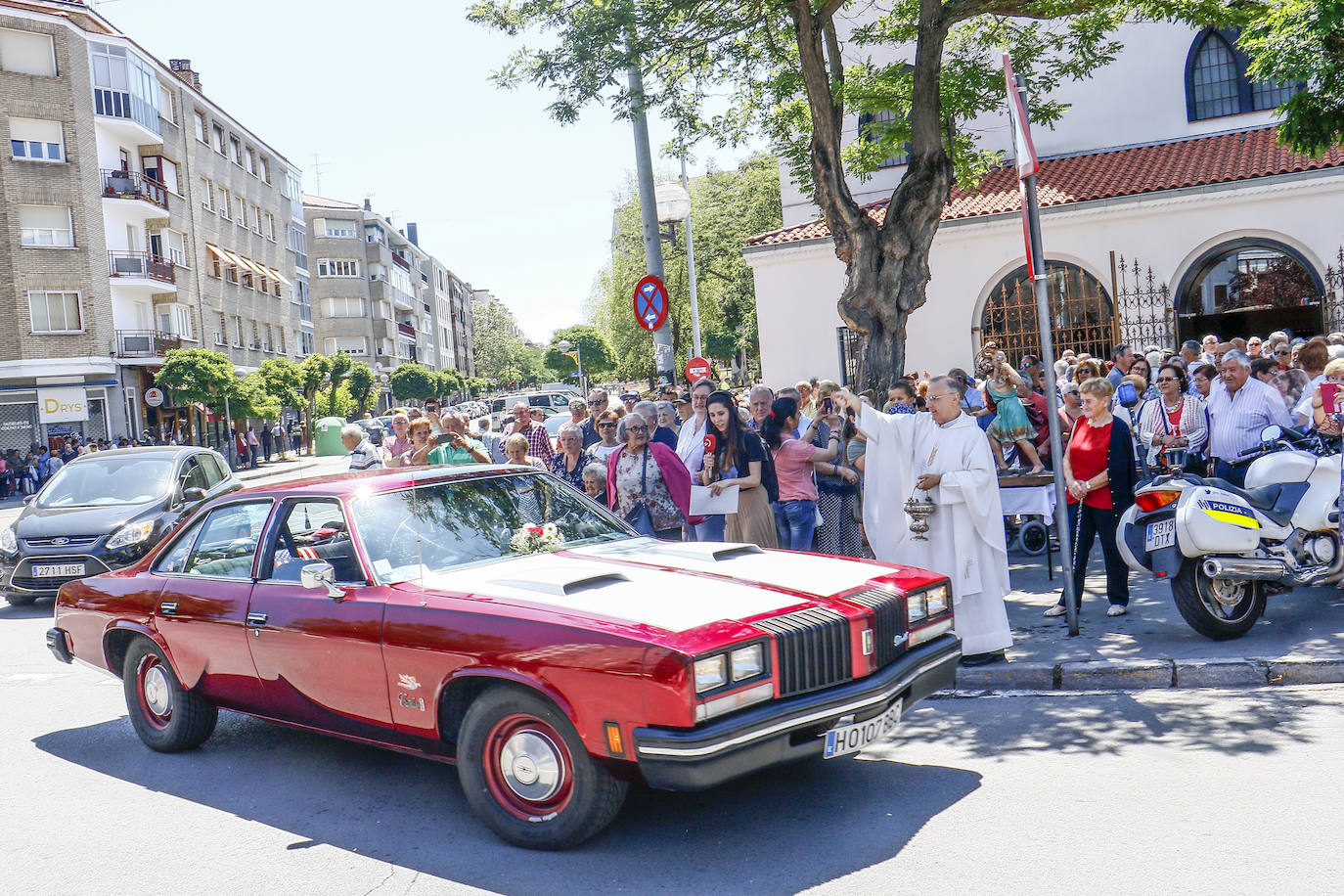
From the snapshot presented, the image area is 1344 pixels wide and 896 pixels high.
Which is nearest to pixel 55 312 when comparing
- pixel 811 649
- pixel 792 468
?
pixel 792 468

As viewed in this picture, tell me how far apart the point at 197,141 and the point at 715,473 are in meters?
45.7

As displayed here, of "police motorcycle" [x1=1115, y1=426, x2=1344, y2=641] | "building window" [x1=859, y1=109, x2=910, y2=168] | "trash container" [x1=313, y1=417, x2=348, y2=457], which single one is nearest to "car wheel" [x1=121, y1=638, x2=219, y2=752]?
"police motorcycle" [x1=1115, y1=426, x2=1344, y2=641]

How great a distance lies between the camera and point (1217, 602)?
7.09 meters

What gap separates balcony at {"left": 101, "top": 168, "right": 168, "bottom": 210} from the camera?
40.0 metres

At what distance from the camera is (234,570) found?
6035 millimetres

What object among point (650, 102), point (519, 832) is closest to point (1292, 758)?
point (519, 832)

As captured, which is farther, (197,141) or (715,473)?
(197,141)

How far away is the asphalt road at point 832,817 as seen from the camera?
4102 mm

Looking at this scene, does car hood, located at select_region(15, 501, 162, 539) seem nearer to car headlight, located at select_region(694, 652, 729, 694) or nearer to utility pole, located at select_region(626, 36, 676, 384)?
utility pole, located at select_region(626, 36, 676, 384)

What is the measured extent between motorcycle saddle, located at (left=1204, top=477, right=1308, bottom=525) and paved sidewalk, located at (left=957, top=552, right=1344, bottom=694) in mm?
756

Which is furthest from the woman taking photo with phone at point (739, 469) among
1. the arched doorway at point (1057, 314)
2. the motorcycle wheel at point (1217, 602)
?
the arched doorway at point (1057, 314)

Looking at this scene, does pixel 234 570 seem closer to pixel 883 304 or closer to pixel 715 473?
pixel 715 473

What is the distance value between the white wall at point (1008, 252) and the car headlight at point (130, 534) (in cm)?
1508

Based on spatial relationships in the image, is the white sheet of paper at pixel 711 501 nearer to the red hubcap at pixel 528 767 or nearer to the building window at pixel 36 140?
the red hubcap at pixel 528 767
